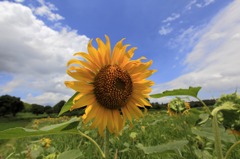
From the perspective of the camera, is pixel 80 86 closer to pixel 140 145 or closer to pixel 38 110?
pixel 140 145

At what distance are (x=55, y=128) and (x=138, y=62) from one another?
2.93ft

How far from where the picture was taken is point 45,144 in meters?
5.00

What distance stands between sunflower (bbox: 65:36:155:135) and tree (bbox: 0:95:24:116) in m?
83.4

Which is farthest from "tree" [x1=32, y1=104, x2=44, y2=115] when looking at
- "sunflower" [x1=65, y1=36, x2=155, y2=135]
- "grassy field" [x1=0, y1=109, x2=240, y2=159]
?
"sunflower" [x1=65, y1=36, x2=155, y2=135]

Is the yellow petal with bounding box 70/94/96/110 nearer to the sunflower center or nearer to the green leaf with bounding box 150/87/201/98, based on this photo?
the sunflower center

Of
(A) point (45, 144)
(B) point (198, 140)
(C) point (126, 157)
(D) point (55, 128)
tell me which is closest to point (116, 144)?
(C) point (126, 157)

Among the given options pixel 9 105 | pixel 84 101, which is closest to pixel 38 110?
pixel 9 105

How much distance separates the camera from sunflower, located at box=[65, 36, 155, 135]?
1.93 meters

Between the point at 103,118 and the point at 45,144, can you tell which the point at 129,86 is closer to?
the point at 103,118

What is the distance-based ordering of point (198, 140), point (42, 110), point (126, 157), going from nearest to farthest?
1. point (198, 140)
2. point (126, 157)
3. point (42, 110)

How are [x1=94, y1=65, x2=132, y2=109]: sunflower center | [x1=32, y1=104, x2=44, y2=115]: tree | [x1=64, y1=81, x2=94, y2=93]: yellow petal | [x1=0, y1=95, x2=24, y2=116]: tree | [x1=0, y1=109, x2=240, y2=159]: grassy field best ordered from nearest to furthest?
[x1=64, y1=81, x2=94, y2=93]: yellow petal → [x1=94, y1=65, x2=132, y2=109]: sunflower center → [x1=0, y1=109, x2=240, y2=159]: grassy field → [x1=0, y1=95, x2=24, y2=116]: tree → [x1=32, y1=104, x2=44, y2=115]: tree

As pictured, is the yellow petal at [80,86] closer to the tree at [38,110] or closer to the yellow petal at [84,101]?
the yellow petal at [84,101]

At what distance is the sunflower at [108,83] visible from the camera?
1930mm

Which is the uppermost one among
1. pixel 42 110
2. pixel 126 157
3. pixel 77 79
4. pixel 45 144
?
pixel 42 110
